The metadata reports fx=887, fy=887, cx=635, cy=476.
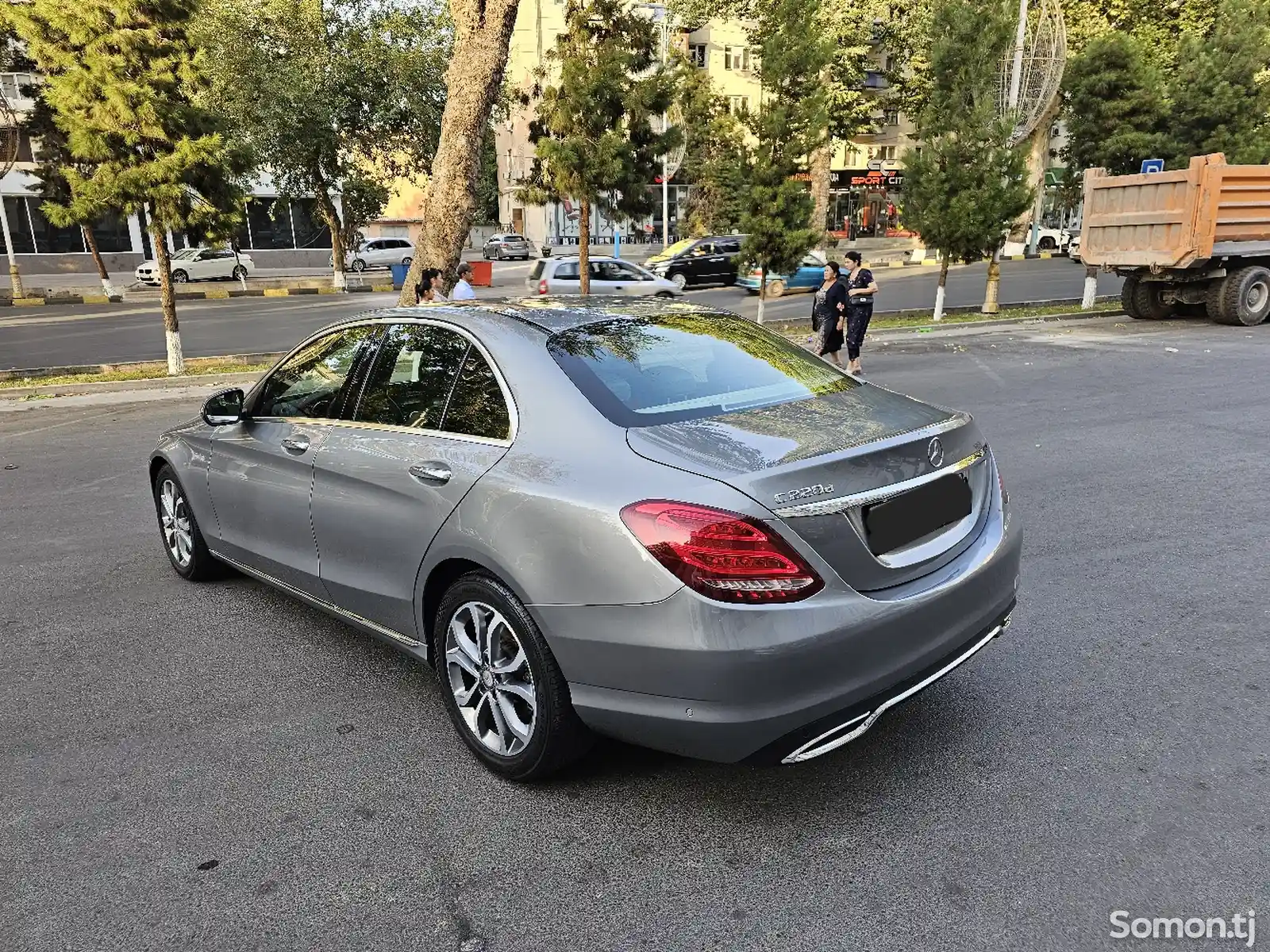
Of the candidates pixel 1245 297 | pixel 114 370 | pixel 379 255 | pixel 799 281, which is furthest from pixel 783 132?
pixel 379 255

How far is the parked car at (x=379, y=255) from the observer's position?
4028cm

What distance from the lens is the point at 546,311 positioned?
3613 mm

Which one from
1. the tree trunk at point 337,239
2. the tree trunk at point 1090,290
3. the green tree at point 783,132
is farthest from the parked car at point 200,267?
the tree trunk at point 1090,290

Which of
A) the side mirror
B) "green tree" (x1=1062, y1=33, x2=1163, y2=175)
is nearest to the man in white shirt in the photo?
the side mirror

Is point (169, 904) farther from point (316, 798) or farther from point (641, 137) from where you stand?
point (641, 137)

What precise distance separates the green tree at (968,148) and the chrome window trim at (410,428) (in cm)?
1530

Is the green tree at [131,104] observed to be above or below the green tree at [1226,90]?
below

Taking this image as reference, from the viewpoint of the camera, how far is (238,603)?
15.4 feet

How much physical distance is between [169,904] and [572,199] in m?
16.3

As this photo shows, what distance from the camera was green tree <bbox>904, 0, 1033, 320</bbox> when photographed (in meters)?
16.7

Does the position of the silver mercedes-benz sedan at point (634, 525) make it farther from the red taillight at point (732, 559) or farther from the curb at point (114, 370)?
the curb at point (114, 370)

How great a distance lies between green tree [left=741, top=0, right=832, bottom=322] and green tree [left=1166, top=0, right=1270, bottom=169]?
59.7 ft

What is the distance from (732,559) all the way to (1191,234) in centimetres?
1561

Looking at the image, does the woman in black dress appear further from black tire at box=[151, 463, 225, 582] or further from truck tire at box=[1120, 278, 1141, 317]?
truck tire at box=[1120, 278, 1141, 317]
